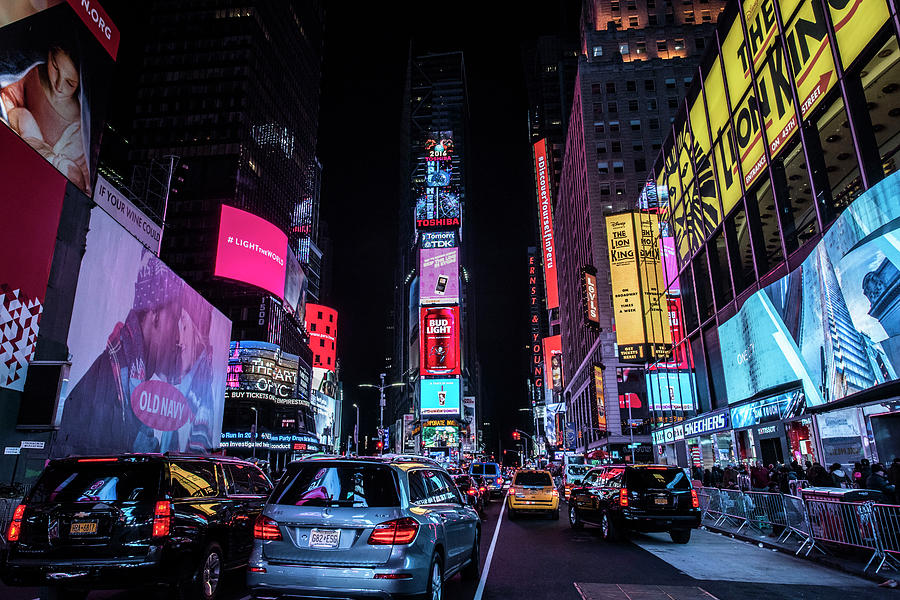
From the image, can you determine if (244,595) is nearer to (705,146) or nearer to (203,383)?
(203,383)

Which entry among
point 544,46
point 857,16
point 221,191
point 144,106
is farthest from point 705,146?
point 544,46

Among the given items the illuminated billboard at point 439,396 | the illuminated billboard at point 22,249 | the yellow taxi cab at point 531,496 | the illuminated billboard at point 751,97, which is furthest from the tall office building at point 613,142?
the illuminated billboard at point 22,249

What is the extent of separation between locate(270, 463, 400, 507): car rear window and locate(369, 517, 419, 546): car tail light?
0.25 metres

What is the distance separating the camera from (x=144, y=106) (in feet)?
289

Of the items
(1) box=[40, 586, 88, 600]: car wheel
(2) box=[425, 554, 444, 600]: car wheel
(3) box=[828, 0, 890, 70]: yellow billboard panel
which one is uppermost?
(3) box=[828, 0, 890, 70]: yellow billboard panel

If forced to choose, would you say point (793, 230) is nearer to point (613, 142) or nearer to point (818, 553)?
point (818, 553)

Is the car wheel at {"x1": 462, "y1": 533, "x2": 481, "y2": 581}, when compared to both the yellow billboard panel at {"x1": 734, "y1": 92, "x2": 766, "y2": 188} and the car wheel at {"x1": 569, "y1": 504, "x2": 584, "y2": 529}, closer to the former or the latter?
the car wheel at {"x1": 569, "y1": 504, "x2": 584, "y2": 529}

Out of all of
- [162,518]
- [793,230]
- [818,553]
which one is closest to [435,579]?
[162,518]

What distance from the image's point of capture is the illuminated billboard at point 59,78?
20.2 metres

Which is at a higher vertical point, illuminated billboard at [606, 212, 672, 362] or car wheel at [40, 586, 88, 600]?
illuminated billboard at [606, 212, 672, 362]

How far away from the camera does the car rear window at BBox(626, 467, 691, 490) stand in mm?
13320

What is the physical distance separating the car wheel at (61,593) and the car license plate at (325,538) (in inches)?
123

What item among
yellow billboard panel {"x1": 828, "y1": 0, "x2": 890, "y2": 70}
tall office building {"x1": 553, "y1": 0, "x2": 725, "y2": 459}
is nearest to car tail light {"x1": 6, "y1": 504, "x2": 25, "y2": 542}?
yellow billboard panel {"x1": 828, "y1": 0, "x2": 890, "y2": 70}

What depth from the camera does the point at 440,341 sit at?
111625 millimetres
